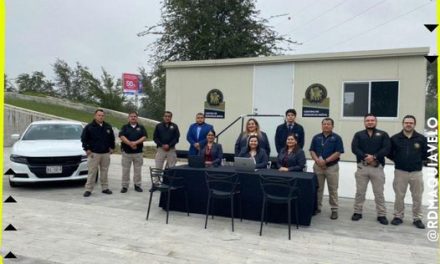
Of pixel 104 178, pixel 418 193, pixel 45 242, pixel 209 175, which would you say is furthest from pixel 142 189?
pixel 418 193

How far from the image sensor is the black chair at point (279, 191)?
520 cm

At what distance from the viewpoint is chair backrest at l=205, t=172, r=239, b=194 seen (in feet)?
18.6

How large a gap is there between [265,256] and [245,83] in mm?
5258

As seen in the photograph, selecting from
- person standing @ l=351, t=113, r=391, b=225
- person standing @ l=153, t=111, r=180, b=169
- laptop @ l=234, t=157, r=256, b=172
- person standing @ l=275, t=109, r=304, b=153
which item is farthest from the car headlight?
person standing @ l=351, t=113, r=391, b=225

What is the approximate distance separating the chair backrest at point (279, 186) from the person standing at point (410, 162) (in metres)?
1.90

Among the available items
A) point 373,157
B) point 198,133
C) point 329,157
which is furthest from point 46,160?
point 373,157

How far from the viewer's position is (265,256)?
14.2ft

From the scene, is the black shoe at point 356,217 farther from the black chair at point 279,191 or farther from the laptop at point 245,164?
the laptop at point 245,164

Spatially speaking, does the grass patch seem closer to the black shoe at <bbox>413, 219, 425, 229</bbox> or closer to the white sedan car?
the white sedan car

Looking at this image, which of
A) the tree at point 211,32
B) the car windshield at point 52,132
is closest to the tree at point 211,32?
the tree at point 211,32

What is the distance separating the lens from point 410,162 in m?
5.80

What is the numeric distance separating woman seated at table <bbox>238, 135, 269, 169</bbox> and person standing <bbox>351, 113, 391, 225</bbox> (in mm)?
1544

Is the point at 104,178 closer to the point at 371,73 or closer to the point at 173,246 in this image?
the point at 173,246

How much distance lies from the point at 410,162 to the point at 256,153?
8.28ft
